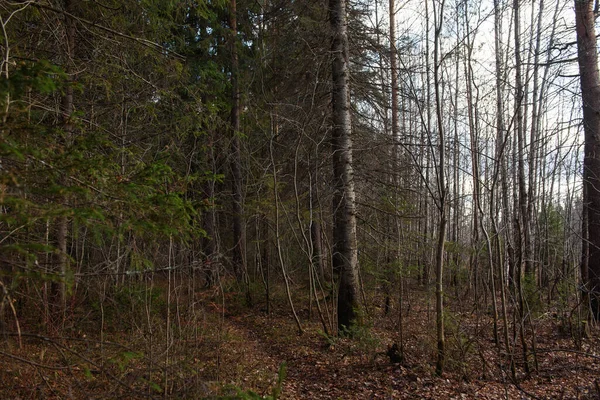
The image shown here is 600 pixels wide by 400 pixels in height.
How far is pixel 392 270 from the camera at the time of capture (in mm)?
7230

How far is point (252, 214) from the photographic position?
30.5ft

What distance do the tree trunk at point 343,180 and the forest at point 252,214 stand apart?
4cm

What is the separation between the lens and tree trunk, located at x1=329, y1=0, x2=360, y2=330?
22.5 feet

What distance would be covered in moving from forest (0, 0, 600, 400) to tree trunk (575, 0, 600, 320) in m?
0.03

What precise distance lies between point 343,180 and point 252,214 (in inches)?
124

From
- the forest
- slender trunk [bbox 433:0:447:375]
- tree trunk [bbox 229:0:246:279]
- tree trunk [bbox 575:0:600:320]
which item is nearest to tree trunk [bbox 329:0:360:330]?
the forest

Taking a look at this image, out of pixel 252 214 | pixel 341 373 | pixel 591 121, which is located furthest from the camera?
pixel 252 214

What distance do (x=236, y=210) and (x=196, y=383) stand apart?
8235 millimetres

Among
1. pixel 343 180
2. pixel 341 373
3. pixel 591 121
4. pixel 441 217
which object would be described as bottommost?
pixel 341 373

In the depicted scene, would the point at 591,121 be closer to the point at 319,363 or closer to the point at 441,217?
the point at 441,217

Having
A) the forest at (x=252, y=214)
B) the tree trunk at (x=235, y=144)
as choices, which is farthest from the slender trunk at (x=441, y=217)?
the tree trunk at (x=235, y=144)

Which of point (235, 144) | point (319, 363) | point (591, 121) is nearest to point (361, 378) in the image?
point (319, 363)

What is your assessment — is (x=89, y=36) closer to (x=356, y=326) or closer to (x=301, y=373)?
(x=301, y=373)

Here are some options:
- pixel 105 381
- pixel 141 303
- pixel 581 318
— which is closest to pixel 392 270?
pixel 581 318
